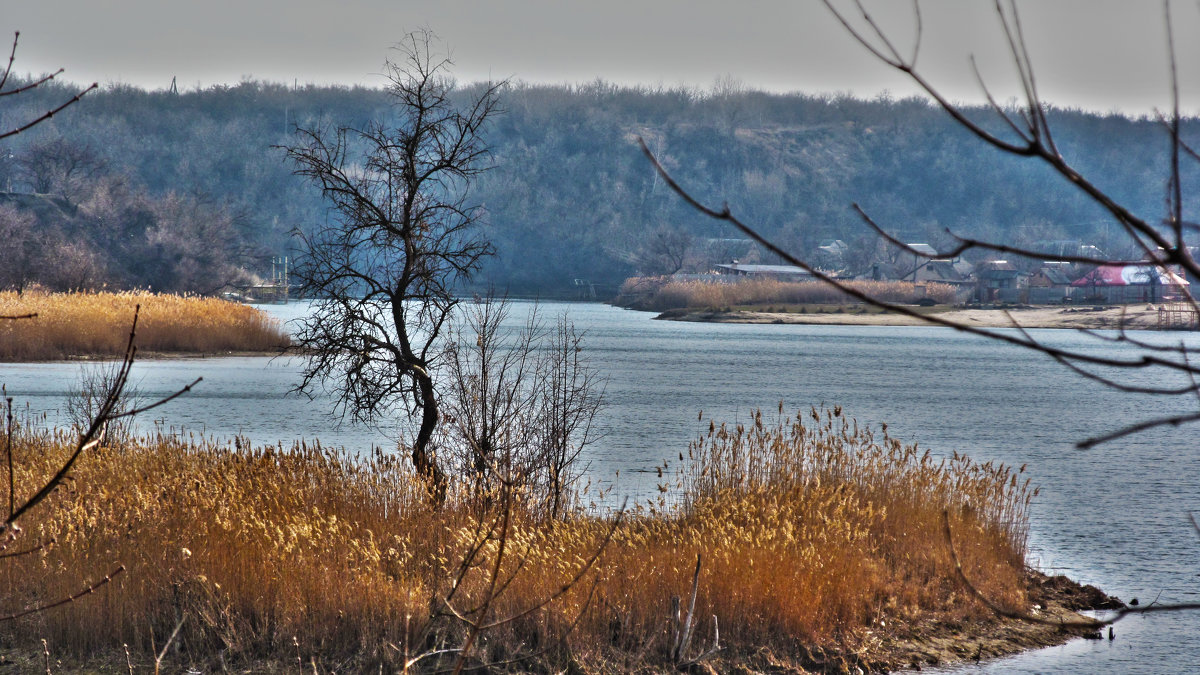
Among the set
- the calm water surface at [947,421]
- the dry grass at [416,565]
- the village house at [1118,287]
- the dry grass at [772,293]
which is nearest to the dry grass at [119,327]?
the calm water surface at [947,421]

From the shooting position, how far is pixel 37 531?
10.2m

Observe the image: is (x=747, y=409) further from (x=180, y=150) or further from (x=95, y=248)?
(x=180, y=150)

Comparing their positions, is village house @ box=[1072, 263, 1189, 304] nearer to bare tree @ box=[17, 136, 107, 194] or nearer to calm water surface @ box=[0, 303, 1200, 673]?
calm water surface @ box=[0, 303, 1200, 673]

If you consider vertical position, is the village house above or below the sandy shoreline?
above

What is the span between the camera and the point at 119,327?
38.1m

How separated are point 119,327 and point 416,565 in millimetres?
31319

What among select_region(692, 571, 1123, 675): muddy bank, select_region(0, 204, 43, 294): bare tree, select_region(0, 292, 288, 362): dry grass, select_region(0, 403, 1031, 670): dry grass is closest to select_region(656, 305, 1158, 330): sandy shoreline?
select_region(0, 204, 43, 294): bare tree

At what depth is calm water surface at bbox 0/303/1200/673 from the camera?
43.1 feet

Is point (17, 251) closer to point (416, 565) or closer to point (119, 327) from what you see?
point (119, 327)

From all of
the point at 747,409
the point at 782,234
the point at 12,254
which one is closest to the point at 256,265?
the point at 12,254

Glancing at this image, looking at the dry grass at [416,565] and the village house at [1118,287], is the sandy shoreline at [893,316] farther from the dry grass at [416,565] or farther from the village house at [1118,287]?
the dry grass at [416,565]

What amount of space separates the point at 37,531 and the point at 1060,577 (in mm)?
10560

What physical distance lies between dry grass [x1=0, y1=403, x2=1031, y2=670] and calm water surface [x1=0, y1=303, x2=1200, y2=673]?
1.47m

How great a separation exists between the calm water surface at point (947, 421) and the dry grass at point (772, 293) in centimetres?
3988
